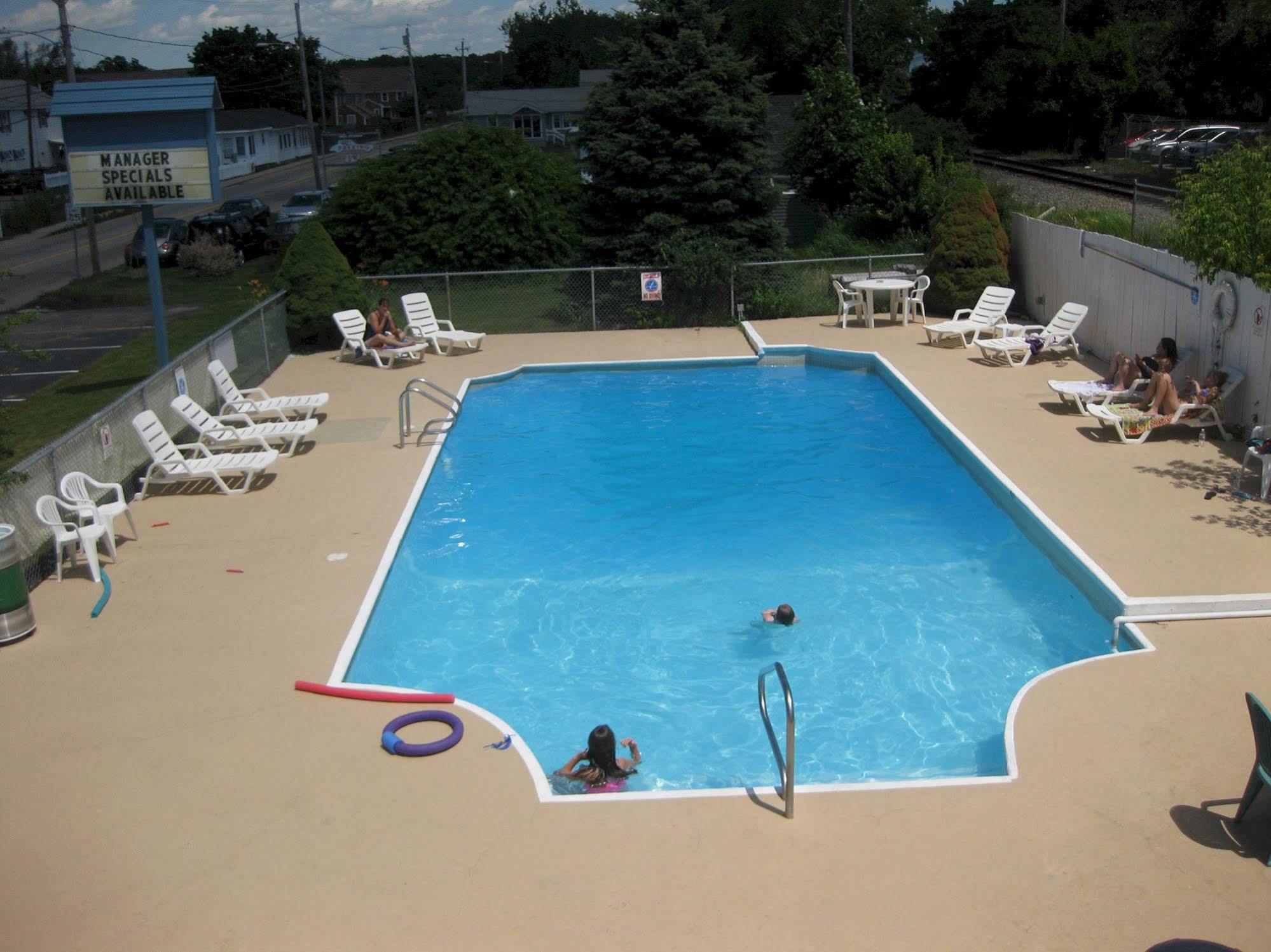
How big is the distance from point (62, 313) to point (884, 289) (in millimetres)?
19747

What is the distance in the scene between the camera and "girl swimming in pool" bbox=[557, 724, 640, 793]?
23.7 ft

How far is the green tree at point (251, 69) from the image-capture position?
93.6 meters

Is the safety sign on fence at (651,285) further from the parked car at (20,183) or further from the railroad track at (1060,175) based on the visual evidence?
the parked car at (20,183)

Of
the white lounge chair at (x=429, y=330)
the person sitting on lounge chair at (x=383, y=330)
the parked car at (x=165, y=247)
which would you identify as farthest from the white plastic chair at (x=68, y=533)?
the parked car at (x=165, y=247)

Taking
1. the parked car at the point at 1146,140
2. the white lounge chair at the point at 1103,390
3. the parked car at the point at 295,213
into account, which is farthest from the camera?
the parked car at the point at 1146,140

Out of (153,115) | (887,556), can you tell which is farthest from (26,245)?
(887,556)

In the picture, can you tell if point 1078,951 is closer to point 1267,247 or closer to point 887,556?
point 887,556

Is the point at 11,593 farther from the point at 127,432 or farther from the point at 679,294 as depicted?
the point at 679,294

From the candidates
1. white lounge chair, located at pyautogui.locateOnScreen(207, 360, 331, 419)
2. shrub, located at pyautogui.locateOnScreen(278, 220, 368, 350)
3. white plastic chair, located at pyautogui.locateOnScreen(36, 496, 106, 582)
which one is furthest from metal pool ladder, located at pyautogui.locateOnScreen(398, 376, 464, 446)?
white plastic chair, located at pyautogui.locateOnScreen(36, 496, 106, 582)

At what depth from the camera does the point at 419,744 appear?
7.20m

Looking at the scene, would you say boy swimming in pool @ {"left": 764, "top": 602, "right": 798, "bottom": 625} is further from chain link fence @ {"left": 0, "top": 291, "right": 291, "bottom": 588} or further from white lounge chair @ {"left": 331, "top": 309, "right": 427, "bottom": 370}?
white lounge chair @ {"left": 331, "top": 309, "right": 427, "bottom": 370}

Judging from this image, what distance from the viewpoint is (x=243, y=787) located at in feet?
22.3

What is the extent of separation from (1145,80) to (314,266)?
4336 centimetres

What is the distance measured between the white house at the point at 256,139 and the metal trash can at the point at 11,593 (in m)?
61.0
